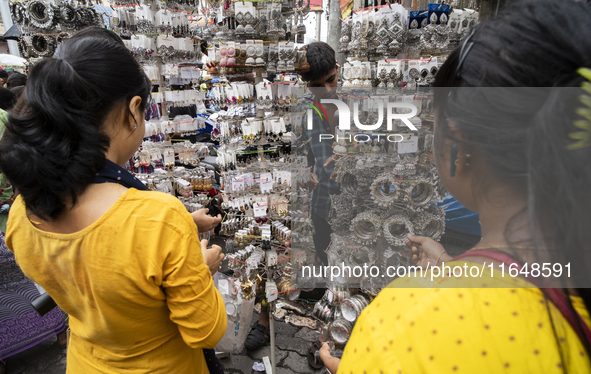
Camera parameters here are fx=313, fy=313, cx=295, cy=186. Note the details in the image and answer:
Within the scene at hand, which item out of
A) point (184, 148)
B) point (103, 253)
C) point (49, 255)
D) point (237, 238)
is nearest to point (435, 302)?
point (103, 253)

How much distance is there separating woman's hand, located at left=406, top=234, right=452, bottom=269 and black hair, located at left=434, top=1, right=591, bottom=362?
529 mm

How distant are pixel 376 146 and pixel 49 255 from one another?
1313 millimetres

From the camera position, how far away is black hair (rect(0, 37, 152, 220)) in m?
0.67

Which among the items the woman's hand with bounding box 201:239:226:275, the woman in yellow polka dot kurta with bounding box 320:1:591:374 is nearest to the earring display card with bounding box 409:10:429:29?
the woman in yellow polka dot kurta with bounding box 320:1:591:374

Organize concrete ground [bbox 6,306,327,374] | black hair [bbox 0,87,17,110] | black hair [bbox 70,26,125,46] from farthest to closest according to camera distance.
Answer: black hair [bbox 0,87,17,110], concrete ground [bbox 6,306,327,374], black hair [bbox 70,26,125,46]

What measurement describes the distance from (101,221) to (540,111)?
0.86m

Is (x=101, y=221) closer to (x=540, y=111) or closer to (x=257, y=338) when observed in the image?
(x=540, y=111)

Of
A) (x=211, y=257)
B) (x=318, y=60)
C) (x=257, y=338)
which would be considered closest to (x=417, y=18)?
(x=318, y=60)

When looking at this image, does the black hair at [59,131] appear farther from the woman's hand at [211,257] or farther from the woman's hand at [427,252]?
the woman's hand at [427,252]

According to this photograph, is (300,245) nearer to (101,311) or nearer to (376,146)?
(376,146)

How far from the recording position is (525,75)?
43 centimetres

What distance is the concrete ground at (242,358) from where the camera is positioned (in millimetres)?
2152

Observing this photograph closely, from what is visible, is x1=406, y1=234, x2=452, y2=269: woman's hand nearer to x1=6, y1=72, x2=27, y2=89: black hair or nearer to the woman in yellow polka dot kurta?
the woman in yellow polka dot kurta

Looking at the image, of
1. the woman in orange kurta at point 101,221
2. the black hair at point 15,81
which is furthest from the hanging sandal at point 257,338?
the black hair at point 15,81
